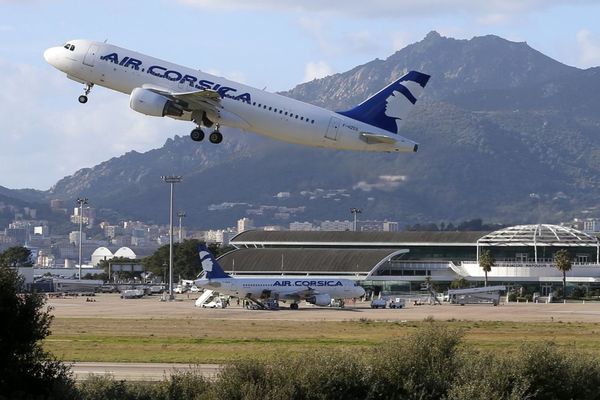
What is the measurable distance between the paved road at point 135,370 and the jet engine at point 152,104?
578 inches

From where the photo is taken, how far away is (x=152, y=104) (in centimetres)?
6881

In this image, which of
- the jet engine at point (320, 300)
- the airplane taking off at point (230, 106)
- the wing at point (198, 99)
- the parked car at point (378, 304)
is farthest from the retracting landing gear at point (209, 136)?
the parked car at point (378, 304)

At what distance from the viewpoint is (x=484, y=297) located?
167 meters

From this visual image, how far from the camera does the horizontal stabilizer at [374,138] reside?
66.9 meters

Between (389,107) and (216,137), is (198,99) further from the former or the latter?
(389,107)

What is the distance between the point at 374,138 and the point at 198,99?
10.3 m

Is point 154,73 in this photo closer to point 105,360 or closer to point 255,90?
point 255,90

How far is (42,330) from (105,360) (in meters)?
22.0

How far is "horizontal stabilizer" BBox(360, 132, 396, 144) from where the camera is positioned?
66.9 m

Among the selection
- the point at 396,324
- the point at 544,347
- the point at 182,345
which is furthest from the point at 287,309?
the point at 544,347

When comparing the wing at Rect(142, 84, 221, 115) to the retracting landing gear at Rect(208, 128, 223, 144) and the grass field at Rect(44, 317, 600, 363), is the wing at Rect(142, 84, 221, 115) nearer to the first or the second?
the retracting landing gear at Rect(208, 128, 223, 144)

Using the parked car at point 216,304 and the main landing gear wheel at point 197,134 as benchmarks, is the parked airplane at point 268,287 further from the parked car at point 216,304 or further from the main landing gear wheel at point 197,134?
the main landing gear wheel at point 197,134

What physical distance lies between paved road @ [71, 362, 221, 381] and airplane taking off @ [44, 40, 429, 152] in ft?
44.2

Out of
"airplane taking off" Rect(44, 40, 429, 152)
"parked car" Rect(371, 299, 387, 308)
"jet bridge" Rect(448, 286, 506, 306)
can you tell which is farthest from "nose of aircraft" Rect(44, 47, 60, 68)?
"jet bridge" Rect(448, 286, 506, 306)
